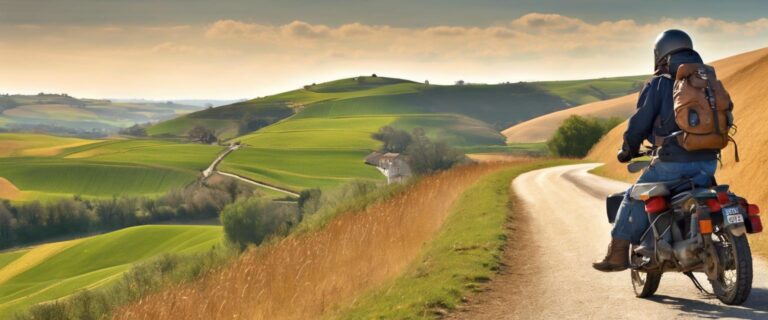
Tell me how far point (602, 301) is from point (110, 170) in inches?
5519

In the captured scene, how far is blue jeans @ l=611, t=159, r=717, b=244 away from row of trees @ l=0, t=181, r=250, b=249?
103m

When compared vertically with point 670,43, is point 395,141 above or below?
below

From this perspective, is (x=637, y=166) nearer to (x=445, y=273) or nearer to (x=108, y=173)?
(x=445, y=273)

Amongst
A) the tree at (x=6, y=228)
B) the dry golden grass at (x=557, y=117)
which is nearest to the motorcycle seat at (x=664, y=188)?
the tree at (x=6, y=228)

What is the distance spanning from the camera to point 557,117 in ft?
568

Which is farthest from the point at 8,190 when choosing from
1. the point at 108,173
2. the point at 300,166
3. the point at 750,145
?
the point at 750,145

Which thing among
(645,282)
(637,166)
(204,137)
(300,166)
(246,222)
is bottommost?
(300,166)

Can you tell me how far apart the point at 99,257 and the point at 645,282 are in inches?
3145

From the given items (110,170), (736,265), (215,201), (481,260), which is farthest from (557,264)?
(110,170)

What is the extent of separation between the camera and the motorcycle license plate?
656 centimetres

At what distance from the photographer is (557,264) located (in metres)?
11.5

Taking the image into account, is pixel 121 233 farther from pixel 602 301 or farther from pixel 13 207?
pixel 602 301

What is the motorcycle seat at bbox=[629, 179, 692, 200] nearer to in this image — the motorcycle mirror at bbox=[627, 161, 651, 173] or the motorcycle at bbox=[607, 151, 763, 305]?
the motorcycle at bbox=[607, 151, 763, 305]

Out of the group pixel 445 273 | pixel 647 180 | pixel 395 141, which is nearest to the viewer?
pixel 647 180
